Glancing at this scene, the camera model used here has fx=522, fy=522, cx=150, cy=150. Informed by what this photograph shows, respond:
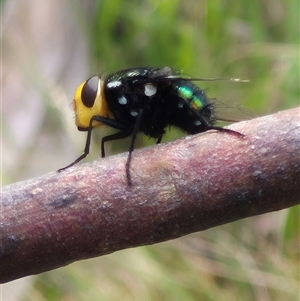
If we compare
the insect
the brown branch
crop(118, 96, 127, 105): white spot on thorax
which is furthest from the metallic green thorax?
the brown branch

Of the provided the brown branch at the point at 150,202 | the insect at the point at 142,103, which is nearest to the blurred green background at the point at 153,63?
the insect at the point at 142,103

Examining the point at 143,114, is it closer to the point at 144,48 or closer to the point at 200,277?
the point at 200,277

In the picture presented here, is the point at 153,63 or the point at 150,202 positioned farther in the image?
the point at 153,63

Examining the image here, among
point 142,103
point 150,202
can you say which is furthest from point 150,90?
point 150,202

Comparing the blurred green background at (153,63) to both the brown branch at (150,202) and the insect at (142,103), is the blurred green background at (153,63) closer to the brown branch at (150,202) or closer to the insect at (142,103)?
the insect at (142,103)

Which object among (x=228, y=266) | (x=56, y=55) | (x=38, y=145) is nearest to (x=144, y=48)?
(x=56, y=55)

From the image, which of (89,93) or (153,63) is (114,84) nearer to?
(89,93)

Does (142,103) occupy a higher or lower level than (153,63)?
higher
